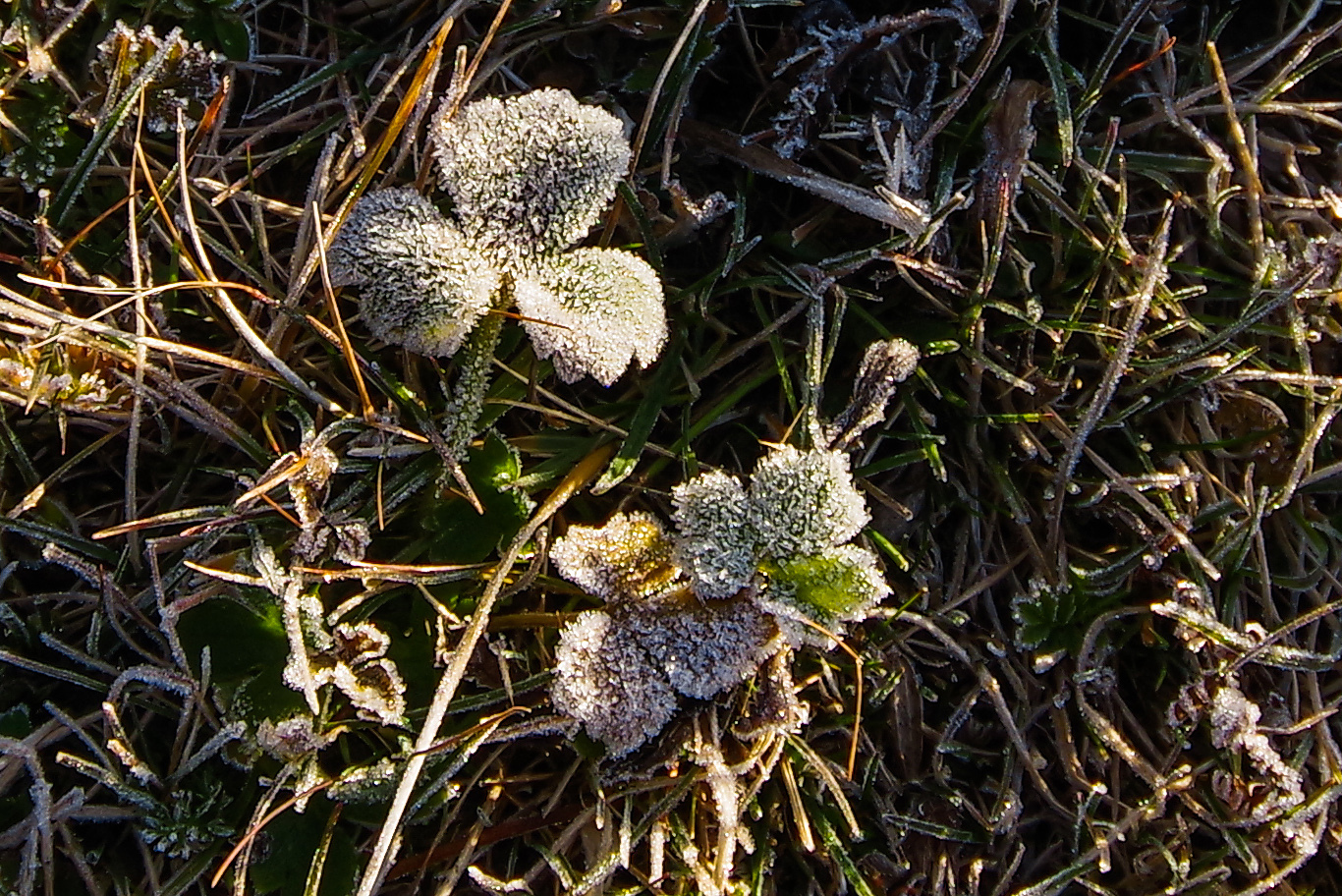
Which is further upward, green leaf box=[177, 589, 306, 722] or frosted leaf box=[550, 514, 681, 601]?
frosted leaf box=[550, 514, 681, 601]

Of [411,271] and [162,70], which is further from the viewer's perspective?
[162,70]

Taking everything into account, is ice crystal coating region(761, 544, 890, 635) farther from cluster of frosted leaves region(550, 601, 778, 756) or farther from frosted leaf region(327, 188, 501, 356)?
frosted leaf region(327, 188, 501, 356)

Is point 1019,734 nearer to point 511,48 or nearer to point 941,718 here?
point 941,718

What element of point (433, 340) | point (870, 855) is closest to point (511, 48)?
point (433, 340)

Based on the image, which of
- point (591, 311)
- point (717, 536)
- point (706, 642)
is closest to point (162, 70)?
point (591, 311)

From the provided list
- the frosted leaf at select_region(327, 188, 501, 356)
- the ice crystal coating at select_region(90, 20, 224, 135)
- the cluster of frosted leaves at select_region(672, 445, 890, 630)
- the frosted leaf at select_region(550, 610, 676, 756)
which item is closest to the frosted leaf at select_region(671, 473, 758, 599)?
the cluster of frosted leaves at select_region(672, 445, 890, 630)

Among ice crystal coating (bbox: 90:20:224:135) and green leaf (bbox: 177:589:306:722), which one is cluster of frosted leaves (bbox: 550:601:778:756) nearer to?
green leaf (bbox: 177:589:306:722)

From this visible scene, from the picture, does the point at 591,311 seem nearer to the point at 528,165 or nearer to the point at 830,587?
the point at 528,165

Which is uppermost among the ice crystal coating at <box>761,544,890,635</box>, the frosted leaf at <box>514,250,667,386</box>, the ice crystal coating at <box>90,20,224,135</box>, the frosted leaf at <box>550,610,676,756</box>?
the ice crystal coating at <box>90,20,224,135</box>
